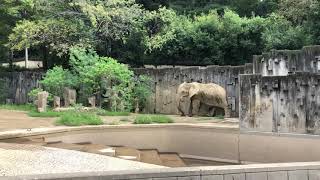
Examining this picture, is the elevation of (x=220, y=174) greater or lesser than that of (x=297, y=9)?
lesser

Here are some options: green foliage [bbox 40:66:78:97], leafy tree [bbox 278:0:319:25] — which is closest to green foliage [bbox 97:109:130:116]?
green foliage [bbox 40:66:78:97]

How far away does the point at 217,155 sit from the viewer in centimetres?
1173

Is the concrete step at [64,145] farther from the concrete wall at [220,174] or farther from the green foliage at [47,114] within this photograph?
the concrete wall at [220,174]

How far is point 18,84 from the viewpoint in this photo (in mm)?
23094

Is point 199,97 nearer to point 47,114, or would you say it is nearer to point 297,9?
point 47,114

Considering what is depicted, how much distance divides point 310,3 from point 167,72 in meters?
5.94

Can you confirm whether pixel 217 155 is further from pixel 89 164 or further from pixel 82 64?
pixel 82 64

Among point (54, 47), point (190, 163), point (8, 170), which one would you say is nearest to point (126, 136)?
point (190, 163)

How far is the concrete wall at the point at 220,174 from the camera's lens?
523 centimetres

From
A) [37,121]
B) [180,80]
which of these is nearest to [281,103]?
[37,121]

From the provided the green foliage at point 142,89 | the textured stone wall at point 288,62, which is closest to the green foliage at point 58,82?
the green foliage at point 142,89

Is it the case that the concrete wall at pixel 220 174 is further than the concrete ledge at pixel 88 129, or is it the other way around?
the concrete ledge at pixel 88 129

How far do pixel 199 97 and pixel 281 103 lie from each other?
18.1ft

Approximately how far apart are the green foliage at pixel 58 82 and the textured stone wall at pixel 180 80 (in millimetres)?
2528
